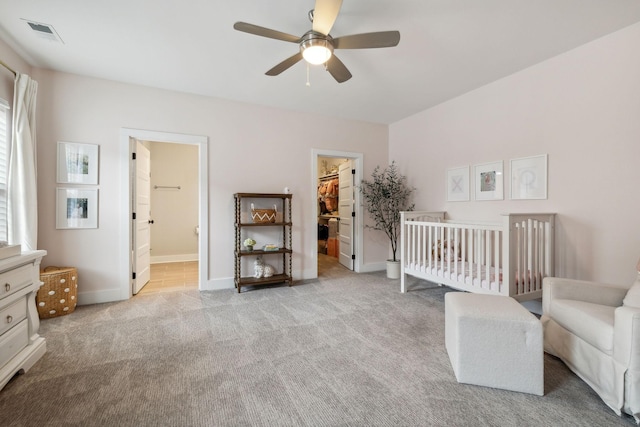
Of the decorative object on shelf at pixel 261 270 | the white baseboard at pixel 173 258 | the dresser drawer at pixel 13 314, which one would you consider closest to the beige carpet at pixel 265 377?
the dresser drawer at pixel 13 314

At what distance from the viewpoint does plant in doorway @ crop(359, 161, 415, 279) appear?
171 inches

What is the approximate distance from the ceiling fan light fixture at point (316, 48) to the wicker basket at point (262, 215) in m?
2.13

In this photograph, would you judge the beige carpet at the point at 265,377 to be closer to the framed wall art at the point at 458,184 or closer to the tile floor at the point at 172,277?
the tile floor at the point at 172,277

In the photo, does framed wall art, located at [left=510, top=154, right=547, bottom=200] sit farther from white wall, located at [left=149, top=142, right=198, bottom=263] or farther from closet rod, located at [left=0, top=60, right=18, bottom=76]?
white wall, located at [left=149, top=142, right=198, bottom=263]

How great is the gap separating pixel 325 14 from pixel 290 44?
831 mm

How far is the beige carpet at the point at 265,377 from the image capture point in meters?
1.40

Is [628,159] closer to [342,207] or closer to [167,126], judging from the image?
[342,207]

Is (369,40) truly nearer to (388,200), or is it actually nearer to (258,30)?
(258,30)

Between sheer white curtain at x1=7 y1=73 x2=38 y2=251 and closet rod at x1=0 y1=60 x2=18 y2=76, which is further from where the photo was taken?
sheer white curtain at x1=7 y1=73 x2=38 y2=251

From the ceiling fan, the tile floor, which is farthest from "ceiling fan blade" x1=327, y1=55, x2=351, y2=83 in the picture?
the tile floor

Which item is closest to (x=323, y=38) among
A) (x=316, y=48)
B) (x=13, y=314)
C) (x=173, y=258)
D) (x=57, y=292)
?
(x=316, y=48)

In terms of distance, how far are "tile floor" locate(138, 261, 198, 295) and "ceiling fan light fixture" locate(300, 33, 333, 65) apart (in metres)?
3.24

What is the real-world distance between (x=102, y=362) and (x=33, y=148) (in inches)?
88.3

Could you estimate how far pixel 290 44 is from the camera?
2.39m
